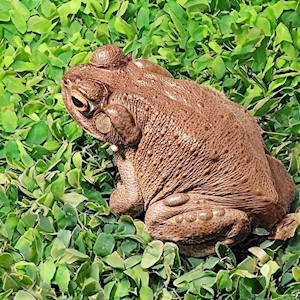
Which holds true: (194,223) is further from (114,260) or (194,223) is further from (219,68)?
(219,68)

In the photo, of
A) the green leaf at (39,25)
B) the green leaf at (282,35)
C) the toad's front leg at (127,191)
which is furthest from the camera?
the green leaf at (39,25)

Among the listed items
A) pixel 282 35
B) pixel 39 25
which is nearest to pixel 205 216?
pixel 282 35

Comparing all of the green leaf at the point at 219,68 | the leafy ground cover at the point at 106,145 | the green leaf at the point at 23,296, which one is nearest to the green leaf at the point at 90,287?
the leafy ground cover at the point at 106,145

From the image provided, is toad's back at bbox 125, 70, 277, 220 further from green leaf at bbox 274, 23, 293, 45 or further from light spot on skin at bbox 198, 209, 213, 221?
green leaf at bbox 274, 23, 293, 45

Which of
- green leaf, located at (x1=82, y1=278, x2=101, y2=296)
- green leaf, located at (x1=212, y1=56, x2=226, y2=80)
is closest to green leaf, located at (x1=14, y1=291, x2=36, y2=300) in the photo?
green leaf, located at (x1=82, y1=278, x2=101, y2=296)

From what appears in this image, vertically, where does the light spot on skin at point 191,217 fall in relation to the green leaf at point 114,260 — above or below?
above

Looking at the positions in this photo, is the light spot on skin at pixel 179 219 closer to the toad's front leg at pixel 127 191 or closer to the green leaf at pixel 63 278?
the toad's front leg at pixel 127 191

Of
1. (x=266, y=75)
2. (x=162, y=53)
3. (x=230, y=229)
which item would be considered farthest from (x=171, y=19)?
(x=230, y=229)

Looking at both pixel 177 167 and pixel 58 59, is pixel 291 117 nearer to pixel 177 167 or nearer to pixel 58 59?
pixel 177 167
